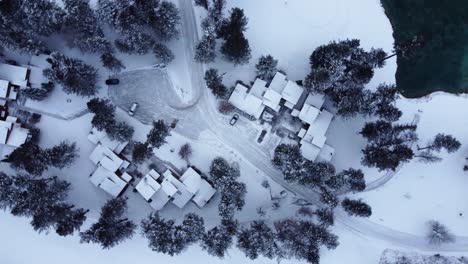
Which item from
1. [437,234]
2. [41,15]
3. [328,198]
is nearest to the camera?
[41,15]

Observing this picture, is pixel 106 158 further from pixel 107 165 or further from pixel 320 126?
pixel 320 126

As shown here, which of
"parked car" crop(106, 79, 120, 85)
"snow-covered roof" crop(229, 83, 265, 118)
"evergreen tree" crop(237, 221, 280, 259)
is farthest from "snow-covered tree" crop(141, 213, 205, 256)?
"parked car" crop(106, 79, 120, 85)

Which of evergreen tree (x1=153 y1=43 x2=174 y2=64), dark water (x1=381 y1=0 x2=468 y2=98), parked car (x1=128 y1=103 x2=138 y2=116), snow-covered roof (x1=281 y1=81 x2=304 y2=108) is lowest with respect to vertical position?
parked car (x1=128 y1=103 x2=138 y2=116)

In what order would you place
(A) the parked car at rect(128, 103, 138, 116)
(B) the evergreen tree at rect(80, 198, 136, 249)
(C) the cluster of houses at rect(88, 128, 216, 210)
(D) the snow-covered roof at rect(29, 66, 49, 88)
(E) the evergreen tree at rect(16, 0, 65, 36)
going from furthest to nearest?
1. (A) the parked car at rect(128, 103, 138, 116)
2. (D) the snow-covered roof at rect(29, 66, 49, 88)
3. (C) the cluster of houses at rect(88, 128, 216, 210)
4. (B) the evergreen tree at rect(80, 198, 136, 249)
5. (E) the evergreen tree at rect(16, 0, 65, 36)

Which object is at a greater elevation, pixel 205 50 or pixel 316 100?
pixel 316 100

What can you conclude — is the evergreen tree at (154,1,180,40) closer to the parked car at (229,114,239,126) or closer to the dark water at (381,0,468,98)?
the parked car at (229,114,239,126)

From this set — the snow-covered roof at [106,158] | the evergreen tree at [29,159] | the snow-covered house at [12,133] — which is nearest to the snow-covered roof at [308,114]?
the snow-covered roof at [106,158]

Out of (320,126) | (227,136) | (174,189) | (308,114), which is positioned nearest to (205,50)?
(227,136)

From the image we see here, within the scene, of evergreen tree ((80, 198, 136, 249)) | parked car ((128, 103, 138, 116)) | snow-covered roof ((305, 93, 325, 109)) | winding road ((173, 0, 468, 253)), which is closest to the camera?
evergreen tree ((80, 198, 136, 249))
